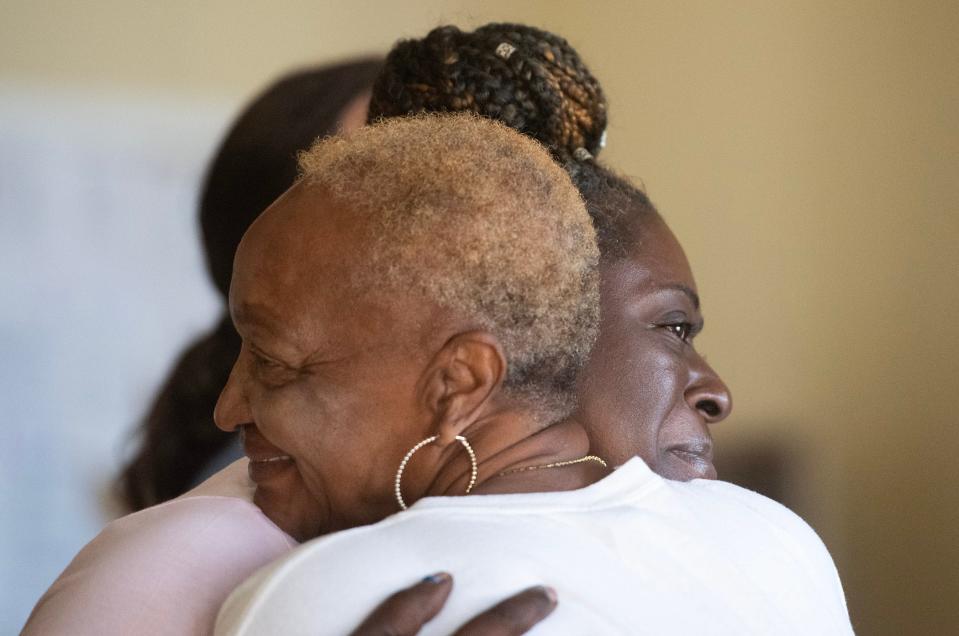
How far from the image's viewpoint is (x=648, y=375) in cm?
140

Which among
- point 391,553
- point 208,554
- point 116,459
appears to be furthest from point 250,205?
point 391,553

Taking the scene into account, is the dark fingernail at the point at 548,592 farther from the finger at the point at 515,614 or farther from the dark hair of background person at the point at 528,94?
the dark hair of background person at the point at 528,94

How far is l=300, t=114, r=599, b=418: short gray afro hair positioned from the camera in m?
0.97

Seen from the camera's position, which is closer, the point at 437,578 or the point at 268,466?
the point at 437,578

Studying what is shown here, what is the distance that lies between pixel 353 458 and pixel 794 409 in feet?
6.32

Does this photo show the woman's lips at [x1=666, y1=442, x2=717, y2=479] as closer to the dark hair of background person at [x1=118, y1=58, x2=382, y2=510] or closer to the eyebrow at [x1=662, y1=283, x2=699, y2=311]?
the eyebrow at [x1=662, y1=283, x2=699, y2=311]

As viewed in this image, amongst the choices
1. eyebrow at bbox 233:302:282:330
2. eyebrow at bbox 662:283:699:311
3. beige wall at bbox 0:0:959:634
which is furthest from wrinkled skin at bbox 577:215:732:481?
beige wall at bbox 0:0:959:634

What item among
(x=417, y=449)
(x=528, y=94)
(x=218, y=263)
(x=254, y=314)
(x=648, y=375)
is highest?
(x=528, y=94)

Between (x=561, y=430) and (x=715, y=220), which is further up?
(x=561, y=430)

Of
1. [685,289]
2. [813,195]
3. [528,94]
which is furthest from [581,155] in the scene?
[813,195]

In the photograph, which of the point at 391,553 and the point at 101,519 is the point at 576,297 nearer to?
the point at 391,553

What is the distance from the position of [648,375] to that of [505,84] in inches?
18.2

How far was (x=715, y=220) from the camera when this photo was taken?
2867 mm

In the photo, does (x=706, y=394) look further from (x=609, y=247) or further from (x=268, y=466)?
(x=268, y=466)
